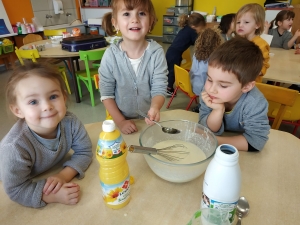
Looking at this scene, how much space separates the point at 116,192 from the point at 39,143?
0.32 metres

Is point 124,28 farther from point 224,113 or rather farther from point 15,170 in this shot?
point 15,170

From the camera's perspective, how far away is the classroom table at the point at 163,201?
571mm

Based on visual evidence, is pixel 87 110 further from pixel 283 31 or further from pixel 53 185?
pixel 283 31

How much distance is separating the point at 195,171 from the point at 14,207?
1.73 ft

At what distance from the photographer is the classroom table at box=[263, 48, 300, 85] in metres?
1.76

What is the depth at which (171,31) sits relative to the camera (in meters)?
5.88

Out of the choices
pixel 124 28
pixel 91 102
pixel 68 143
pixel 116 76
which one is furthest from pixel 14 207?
pixel 91 102

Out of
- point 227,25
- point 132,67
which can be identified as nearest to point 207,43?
point 227,25

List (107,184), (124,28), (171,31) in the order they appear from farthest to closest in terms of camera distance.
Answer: (171,31)
(124,28)
(107,184)

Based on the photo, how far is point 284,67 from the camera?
2061 millimetres

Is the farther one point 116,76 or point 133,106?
point 133,106

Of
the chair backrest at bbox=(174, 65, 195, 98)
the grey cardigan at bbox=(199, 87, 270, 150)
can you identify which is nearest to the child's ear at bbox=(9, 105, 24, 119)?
the grey cardigan at bbox=(199, 87, 270, 150)

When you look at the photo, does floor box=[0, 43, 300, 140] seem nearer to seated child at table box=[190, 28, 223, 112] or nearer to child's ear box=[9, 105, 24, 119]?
seated child at table box=[190, 28, 223, 112]

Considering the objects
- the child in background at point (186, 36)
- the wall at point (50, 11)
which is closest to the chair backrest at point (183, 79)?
the child in background at point (186, 36)
